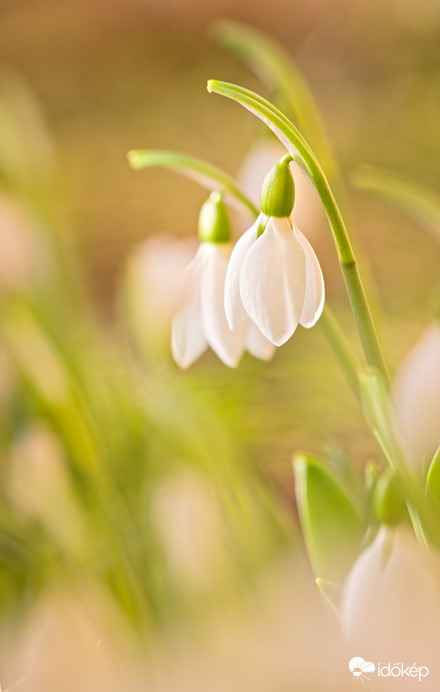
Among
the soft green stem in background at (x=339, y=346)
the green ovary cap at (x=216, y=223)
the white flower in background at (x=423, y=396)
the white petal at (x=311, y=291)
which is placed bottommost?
the white flower in background at (x=423, y=396)

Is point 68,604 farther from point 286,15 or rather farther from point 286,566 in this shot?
point 286,15

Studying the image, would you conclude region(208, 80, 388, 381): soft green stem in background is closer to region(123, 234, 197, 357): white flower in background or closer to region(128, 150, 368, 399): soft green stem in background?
region(128, 150, 368, 399): soft green stem in background

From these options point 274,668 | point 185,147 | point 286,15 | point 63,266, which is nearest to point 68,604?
point 274,668

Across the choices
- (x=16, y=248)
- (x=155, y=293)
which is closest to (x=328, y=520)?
(x=155, y=293)

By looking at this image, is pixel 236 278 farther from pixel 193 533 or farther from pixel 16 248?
pixel 16 248

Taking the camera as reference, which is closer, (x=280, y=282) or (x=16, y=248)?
(x=280, y=282)

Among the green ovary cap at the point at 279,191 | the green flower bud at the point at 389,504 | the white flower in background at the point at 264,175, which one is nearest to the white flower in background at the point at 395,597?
the green flower bud at the point at 389,504

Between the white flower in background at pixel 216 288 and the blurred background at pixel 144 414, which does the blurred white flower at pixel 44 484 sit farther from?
the white flower in background at pixel 216 288
